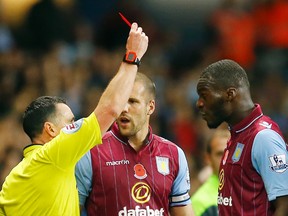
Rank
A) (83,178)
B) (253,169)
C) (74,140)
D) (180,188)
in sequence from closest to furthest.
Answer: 1. (74,140)
2. (253,169)
3. (83,178)
4. (180,188)

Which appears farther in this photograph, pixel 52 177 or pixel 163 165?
pixel 163 165

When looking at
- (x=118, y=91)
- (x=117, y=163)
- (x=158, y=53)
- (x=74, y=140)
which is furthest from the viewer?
(x=158, y=53)

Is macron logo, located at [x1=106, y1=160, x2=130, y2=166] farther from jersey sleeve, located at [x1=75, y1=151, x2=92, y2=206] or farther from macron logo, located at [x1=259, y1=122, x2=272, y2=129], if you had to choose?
macron logo, located at [x1=259, y1=122, x2=272, y2=129]

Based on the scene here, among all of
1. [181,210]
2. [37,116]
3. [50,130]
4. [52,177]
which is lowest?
[181,210]

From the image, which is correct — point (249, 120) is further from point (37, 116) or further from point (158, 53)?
point (158, 53)

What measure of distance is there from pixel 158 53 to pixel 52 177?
311 inches

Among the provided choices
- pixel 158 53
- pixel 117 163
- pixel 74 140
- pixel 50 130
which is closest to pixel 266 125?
pixel 117 163

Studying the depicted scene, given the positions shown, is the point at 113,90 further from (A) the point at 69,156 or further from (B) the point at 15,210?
(B) the point at 15,210

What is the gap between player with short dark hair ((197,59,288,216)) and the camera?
6227 millimetres

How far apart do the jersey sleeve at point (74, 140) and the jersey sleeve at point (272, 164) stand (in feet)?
3.74

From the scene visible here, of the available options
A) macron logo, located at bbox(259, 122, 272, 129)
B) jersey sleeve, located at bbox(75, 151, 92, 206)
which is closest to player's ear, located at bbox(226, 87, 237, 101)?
macron logo, located at bbox(259, 122, 272, 129)

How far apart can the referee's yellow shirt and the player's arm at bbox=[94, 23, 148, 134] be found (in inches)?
2.7

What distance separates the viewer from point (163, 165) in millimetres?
7016

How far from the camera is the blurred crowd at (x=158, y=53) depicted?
12.4 meters
